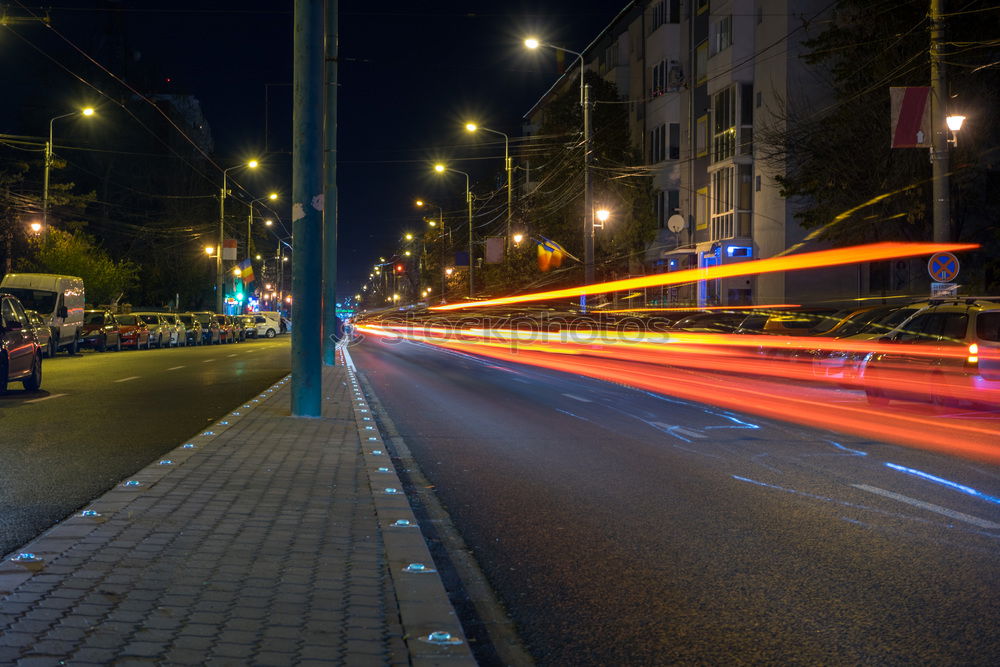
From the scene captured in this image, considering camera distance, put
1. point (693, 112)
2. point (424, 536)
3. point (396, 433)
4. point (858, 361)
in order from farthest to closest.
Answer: point (693, 112)
point (858, 361)
point (396, 433)
point (424, 536)

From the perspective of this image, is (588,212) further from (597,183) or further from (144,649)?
(144,649)

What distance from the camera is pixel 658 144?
167 ft

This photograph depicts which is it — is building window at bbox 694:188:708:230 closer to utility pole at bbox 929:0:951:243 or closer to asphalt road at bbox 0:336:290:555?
utility pole at bbox 929:0:951:243

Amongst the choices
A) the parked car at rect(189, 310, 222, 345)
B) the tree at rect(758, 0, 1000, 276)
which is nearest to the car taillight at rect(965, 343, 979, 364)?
the tree at rect(758, 0, 1000, 276)

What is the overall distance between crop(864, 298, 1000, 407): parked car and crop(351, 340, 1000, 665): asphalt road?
334 centimetres

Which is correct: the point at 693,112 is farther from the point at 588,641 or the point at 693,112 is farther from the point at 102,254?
the point at 588,641

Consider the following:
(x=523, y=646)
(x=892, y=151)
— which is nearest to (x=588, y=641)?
(x=523, y=646)

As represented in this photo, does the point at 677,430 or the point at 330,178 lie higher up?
the point at 330,178

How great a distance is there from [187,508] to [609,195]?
47.4 metres

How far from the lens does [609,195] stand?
53125 millimetres

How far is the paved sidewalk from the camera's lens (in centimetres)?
421

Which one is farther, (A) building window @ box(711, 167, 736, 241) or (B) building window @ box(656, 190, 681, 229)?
(B) building window @ box(656, 190, 681, 229)

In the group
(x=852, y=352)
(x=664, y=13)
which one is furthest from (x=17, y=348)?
(x=664, y=13)

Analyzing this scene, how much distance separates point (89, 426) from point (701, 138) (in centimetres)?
3843
